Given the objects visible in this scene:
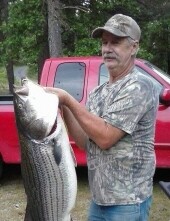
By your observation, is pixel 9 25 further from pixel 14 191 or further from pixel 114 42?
pixel 114 42

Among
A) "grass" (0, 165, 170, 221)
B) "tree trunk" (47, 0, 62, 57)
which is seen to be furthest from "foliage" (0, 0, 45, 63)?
"grass" (0, 165, 170, 221)

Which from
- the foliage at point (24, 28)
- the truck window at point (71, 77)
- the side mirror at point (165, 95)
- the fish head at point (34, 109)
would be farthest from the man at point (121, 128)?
the foliage at point (24, 28)

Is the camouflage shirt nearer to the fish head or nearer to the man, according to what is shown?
the man

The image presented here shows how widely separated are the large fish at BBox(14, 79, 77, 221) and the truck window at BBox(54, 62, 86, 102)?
12.5ft

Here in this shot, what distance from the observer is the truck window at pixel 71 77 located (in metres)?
6.39

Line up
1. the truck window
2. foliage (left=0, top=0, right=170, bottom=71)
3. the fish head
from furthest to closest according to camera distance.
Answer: foliage (left=0, top=0, right=170, bottom=71) → the truck window → the fish head

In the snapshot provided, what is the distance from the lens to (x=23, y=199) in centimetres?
657

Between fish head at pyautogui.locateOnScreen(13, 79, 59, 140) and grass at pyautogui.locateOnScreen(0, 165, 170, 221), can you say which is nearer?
fish head at pyautogui.locateOnScreen(13, 79, 59, 140)

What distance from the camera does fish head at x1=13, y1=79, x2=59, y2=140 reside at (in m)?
2.40

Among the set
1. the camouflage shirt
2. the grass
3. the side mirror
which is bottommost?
the grass

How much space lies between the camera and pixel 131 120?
2549 millimetres

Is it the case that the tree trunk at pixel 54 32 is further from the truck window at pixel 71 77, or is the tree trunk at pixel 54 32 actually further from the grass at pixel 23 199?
the truck window at pixel 71 77

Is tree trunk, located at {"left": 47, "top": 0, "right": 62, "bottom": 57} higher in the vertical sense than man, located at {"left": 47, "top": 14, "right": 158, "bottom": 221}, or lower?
lower

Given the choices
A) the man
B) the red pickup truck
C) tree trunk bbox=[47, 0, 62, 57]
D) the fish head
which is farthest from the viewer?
tree trunk bbox=[47, 0, 62, 57]
